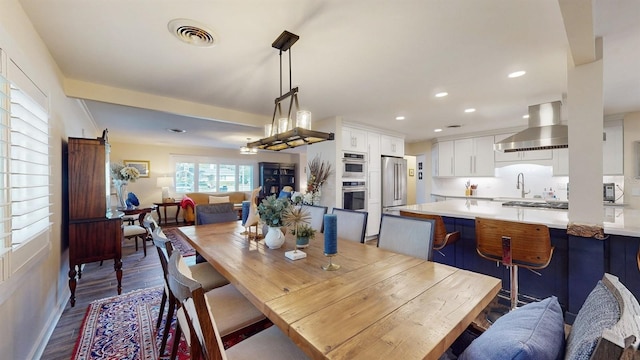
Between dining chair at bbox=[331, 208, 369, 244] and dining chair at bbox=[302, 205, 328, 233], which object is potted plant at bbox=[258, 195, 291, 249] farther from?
dining chair at bbox=[302, 205, 328, 233]

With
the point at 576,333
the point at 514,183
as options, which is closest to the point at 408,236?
the point at 576,333

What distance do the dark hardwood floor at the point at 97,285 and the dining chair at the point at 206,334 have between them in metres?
1.54

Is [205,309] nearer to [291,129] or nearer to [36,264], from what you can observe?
[291,129]

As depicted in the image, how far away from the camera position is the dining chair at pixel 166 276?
5.13 ft

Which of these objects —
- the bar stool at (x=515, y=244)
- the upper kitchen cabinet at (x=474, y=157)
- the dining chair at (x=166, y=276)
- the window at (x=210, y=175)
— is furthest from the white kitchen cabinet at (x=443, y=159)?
the window at (x=210, y=175)

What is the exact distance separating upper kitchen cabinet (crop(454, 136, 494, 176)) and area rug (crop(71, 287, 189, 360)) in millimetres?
6093

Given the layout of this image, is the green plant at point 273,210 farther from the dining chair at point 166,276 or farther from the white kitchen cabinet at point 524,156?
the white kitchen cabinet at point 524,156

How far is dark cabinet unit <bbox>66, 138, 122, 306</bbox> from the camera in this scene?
8.32 ft

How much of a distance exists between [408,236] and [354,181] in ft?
9.37

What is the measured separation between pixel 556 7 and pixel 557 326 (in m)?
1.93

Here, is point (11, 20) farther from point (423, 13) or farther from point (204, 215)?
point (423, 13)

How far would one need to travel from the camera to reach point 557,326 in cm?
76

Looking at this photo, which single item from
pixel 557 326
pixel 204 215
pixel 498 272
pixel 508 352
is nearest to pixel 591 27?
pixel 557 326

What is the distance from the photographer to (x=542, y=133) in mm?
3109
